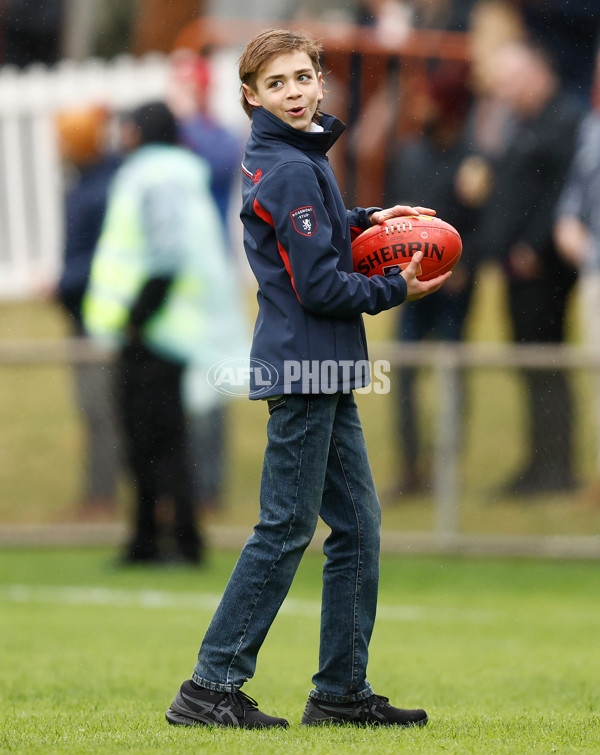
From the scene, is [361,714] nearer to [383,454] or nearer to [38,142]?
[383,454]

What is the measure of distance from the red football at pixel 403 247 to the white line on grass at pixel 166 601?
321cm

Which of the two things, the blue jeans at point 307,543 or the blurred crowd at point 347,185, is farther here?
the blurred crowd at point 347,185

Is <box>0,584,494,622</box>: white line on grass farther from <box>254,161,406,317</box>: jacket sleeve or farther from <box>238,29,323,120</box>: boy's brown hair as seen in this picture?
<box>238,29,323,120</box>: boy's brown hair

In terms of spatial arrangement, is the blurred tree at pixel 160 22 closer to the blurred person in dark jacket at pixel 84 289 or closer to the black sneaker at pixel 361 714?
the blurred person in dark jacket at pixel 84 289

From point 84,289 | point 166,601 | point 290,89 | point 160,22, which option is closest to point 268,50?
point 290,89

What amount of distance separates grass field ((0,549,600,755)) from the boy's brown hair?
1767 mm

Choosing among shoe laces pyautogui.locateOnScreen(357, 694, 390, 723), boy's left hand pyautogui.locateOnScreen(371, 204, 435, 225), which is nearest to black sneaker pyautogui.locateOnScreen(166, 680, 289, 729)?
shoe laces pyautogui.locateOnScreen(357, 694, 390, 723)

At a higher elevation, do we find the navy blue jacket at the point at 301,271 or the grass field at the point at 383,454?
the navy blue jacket at the point at 301,271

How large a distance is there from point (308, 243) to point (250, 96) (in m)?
0.54

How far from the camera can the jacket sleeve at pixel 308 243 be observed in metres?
3.60

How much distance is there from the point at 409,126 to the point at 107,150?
80.1 inches

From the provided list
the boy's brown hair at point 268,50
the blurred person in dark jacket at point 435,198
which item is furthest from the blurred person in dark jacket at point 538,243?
the boy's brown hair at point 268,50

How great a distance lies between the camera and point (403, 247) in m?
3.92

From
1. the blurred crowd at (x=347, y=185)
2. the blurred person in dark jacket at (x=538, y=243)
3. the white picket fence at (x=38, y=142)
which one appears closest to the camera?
the blurred crowd at (x=347, y=185)
